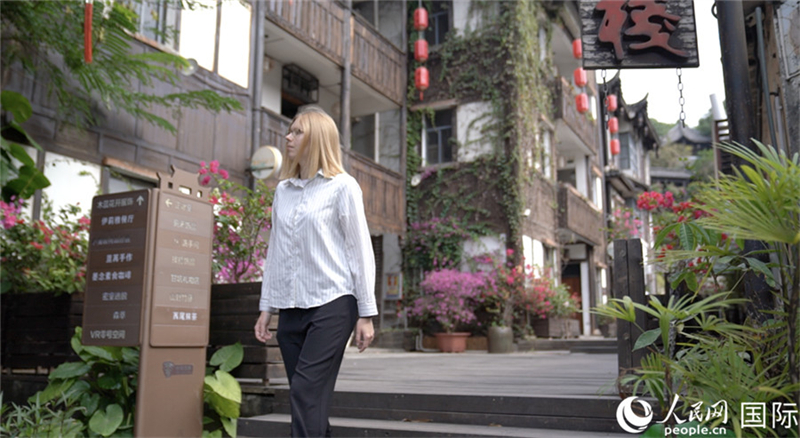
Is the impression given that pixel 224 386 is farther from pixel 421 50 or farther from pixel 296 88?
pixel 421 50

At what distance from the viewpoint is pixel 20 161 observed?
256 inches

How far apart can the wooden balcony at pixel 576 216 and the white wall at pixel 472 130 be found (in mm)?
3221

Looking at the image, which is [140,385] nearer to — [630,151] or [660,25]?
[660,25]

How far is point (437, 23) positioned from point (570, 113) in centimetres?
453

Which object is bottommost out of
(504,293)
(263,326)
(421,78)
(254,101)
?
(263,326)

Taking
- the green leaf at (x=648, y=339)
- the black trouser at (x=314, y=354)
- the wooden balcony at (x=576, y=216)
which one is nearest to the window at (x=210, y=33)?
the black trouser at (x=314, y=354)

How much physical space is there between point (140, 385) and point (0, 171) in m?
3.12

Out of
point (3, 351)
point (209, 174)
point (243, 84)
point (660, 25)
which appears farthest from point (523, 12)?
point (3, 351)

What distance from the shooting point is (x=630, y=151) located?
27.8m

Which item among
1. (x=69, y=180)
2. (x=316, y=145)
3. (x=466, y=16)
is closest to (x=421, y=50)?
(x=466, y=16)

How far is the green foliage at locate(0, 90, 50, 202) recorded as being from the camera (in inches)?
245

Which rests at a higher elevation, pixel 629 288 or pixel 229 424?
pixel 629 288

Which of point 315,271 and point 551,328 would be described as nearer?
point 315,271

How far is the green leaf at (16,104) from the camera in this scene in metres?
6.47
